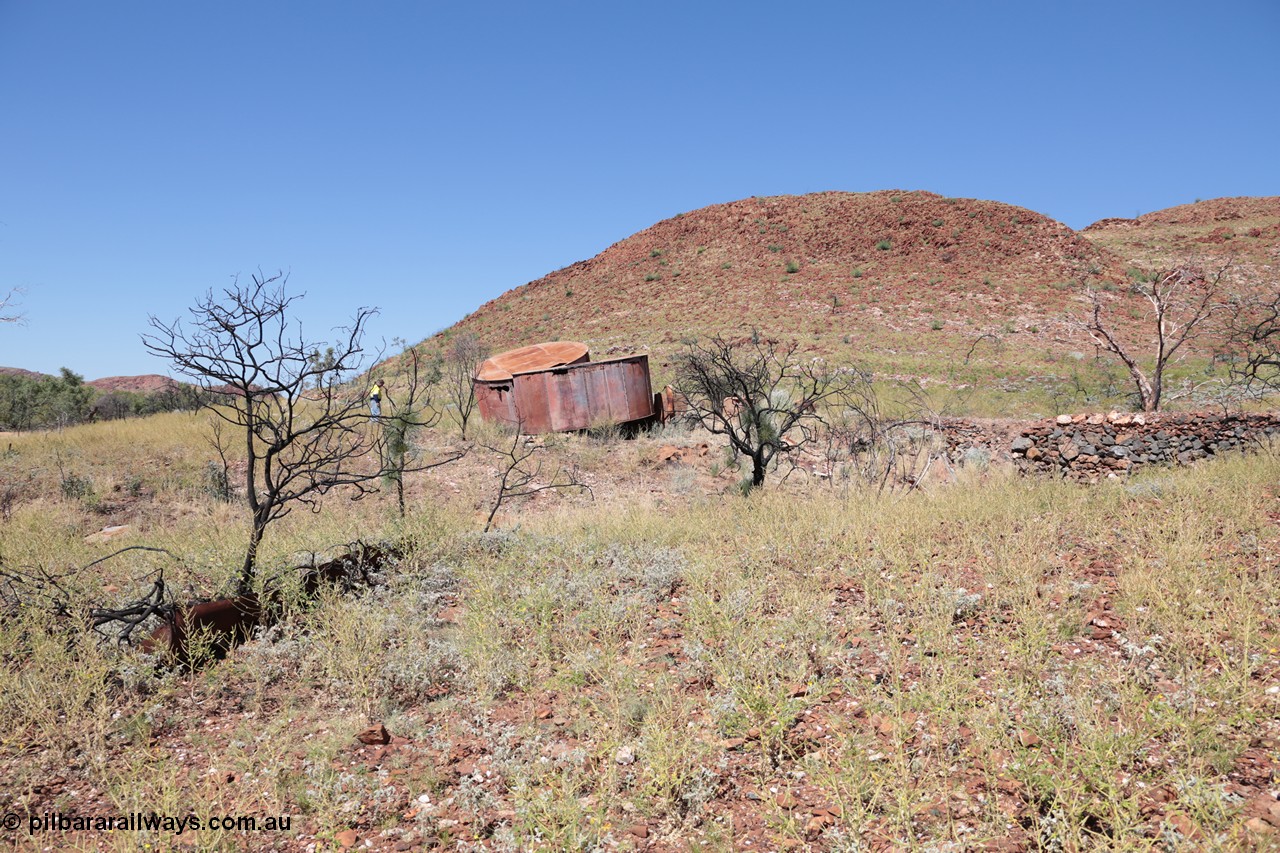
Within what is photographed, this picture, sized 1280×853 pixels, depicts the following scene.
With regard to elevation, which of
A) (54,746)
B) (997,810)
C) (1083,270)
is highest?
(1083,270)

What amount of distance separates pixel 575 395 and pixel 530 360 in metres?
2.58

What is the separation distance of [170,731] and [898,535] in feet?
18.2

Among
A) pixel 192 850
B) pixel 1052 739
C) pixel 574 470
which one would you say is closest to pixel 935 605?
pixel 1052 739

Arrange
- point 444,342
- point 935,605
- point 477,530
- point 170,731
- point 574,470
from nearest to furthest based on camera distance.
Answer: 1. point 170,731
2. point 935,605
3. point 477,530
4. point 574,470
5. point 444,342

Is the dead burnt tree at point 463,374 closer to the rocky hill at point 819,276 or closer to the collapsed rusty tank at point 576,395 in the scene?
the collapsed rusty tank at point 576,395

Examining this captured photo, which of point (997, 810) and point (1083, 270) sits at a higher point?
point (1083, 270)

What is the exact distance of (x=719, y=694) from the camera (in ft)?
12.2

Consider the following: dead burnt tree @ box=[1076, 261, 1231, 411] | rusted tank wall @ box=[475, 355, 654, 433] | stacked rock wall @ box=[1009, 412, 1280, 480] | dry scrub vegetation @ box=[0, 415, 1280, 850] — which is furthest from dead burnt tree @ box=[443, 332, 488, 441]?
dead burnt tree @ box=[1076, 261, 1231, 411]

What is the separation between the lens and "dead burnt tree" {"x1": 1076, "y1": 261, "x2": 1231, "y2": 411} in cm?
1561

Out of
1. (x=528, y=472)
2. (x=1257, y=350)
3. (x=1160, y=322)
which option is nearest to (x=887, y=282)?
(x=1257, y=350)

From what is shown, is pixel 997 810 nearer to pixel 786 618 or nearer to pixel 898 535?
pixel 786 618

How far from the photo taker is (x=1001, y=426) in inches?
551

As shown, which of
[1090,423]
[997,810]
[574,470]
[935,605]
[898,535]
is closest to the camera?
[997,810]

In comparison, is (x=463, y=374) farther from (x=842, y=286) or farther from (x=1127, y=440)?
(x=842, y=286)
